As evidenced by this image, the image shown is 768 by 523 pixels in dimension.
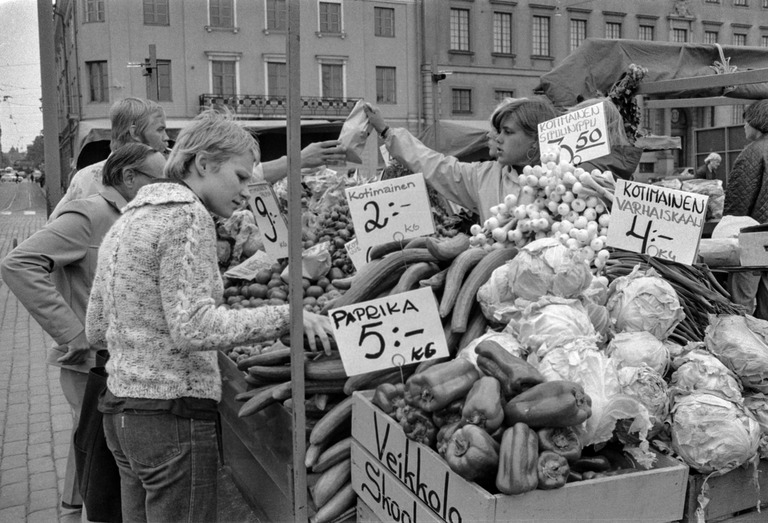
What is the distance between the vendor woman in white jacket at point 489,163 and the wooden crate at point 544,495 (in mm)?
1666

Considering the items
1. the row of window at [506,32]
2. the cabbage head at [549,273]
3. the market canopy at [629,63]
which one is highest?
the row of window at [506,32]

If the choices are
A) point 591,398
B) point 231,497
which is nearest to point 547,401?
point 591,398

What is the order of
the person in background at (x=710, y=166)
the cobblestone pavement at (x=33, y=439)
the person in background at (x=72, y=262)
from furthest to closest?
the person in background at (x=710, y=166), the cobblestone pavement at (x=33, y=439), the person in background at (x=72, y=262)

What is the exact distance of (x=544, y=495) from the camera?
59.9 inches

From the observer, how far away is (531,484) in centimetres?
147

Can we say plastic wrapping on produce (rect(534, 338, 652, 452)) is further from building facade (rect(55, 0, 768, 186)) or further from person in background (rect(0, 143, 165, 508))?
building facade (rect(55, 0, 768, 186))

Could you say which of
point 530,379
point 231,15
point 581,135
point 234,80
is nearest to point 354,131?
point 581,135

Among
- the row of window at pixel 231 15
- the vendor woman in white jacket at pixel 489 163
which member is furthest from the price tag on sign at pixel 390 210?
the row of window at pixel 231 15

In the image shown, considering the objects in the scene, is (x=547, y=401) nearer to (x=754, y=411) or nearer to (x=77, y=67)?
(x=754, y=411)

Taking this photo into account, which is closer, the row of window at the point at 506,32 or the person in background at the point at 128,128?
the person in background at the point at 128,128

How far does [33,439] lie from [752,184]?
213 inches

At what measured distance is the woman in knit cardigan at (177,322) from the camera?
1890mm

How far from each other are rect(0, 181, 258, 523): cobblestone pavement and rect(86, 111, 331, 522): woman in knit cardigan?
136cm

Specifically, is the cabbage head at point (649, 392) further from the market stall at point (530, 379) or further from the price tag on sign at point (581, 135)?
the price tag on sign at point (581, 135)
